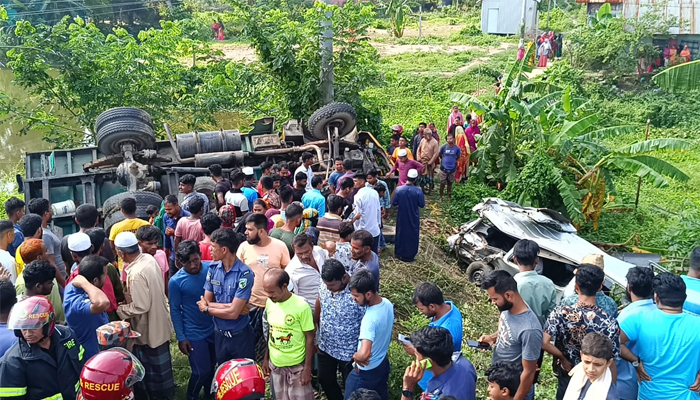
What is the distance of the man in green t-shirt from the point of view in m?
5.02

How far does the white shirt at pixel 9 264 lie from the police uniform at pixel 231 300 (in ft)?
6.51

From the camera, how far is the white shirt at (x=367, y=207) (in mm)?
8328

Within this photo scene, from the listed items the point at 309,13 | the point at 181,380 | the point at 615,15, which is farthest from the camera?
the point at 615,15

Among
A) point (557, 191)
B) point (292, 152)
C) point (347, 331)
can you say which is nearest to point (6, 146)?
point (292, 152)

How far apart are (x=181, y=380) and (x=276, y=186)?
3.29 metres

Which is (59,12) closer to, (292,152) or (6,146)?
(6,146)

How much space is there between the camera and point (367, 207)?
8359mm

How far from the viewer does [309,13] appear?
1365 cm

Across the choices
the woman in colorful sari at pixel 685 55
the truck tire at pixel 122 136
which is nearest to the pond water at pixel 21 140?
the truck tire at pixel 122 136

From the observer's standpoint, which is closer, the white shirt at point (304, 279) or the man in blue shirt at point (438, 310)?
the man in blue shirt at point (438, 310)

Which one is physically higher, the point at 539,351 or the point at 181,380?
the point at 539,351

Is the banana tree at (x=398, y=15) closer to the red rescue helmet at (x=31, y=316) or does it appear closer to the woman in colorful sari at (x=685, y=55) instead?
the woman in colorful sari at (x=685, y=55)

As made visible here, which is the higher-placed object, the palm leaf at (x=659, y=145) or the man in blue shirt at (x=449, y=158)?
the palm leaf at (x=659, y=145)

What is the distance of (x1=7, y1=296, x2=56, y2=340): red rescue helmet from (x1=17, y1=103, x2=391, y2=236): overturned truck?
4519 mm
